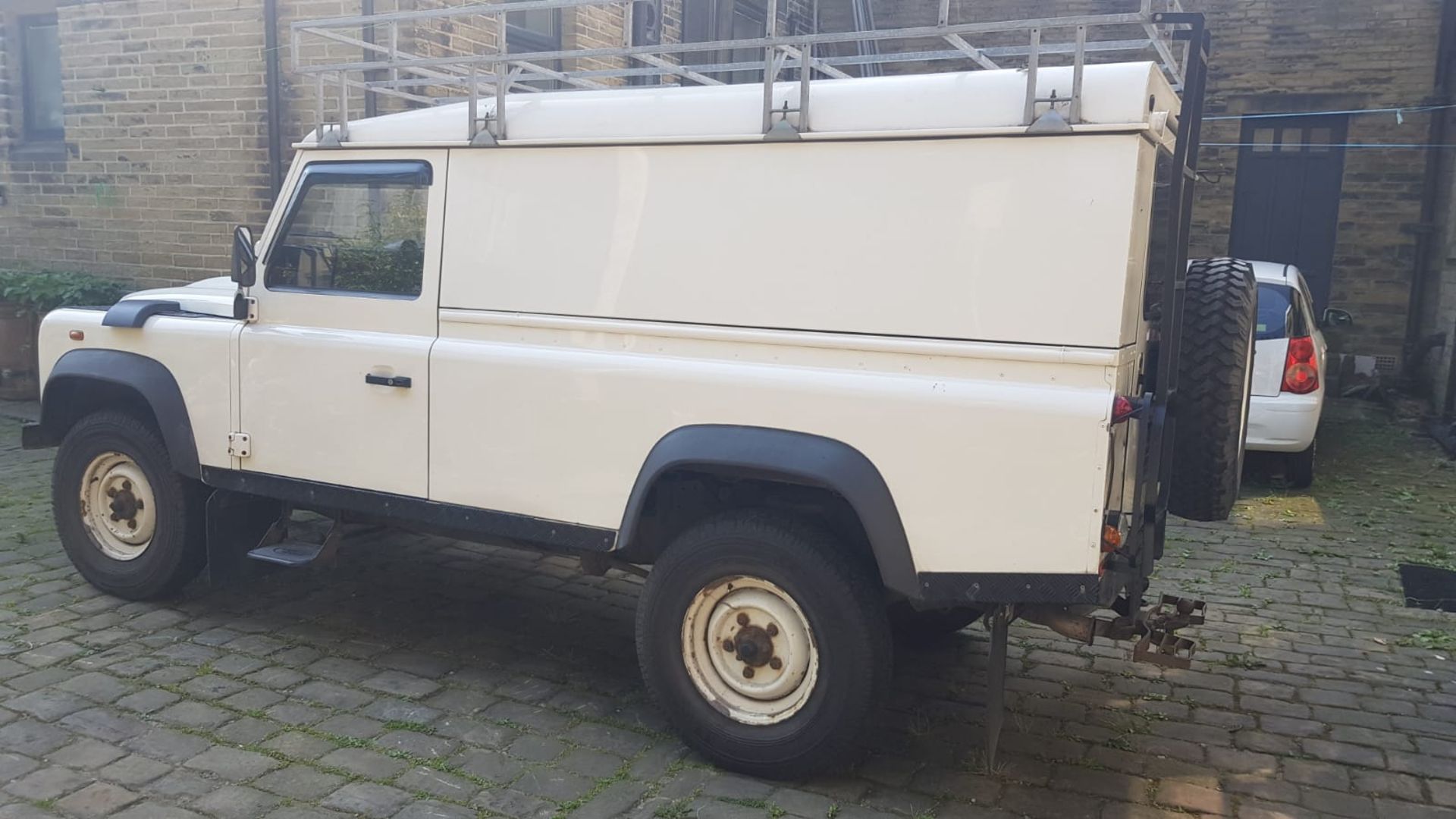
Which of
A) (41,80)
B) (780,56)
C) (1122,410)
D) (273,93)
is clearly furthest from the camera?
(41,80)

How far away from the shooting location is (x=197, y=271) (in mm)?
9836

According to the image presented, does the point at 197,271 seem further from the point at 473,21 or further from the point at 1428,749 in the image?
the point at 1428,749

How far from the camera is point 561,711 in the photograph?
4.27 meters

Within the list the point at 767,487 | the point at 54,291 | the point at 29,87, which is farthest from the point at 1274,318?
the point at 29,87

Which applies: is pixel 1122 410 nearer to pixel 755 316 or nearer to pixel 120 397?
pixel 755 316

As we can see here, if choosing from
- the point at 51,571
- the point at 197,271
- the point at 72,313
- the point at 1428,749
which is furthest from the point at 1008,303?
the point at 197,271

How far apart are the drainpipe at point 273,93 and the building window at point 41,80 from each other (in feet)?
9.61

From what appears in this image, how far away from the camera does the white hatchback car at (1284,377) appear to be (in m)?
7.83

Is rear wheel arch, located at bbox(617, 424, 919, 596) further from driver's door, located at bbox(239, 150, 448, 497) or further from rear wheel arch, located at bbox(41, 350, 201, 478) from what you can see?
rear wheel arch, located at bbox(41, 350, 201, 478)

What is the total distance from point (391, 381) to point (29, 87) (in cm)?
899

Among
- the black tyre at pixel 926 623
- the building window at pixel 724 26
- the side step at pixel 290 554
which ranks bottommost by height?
the black tyre at pixel 926 623

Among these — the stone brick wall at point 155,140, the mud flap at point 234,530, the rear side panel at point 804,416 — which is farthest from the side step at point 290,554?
the stone brick wall at point 155,140

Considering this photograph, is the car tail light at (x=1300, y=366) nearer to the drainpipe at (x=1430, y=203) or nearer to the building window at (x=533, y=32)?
the drainpipe at (x=1430, y=203)

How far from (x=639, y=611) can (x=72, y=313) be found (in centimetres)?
314
